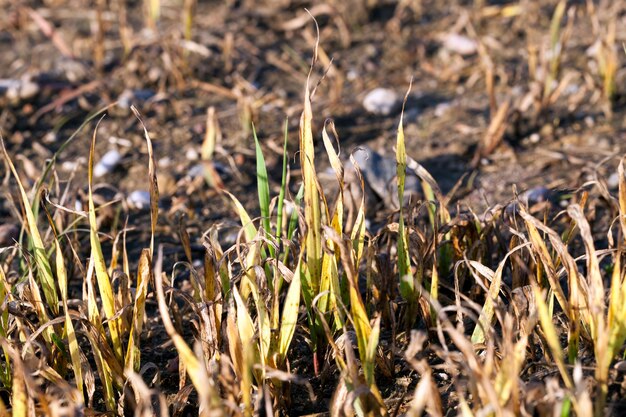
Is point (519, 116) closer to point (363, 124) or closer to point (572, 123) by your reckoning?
point (572, 123)

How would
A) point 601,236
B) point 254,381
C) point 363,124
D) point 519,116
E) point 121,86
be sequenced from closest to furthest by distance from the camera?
point 254,381
point 601,236
point 519,116
point 363,124
point 121,86

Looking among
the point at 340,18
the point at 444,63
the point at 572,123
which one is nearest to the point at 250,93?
the point at 340,18

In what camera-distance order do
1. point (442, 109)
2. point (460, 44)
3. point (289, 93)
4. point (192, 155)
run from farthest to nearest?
point (460, 44)
point (289, 93)
point (442, 109)
point (192, 155)

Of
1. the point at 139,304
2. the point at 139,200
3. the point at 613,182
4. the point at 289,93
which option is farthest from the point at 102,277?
the point at 289,93

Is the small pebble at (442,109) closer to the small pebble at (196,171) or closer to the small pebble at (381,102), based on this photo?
the small pebble at (381,102)

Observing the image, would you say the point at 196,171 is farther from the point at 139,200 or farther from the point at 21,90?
the point at 21,90
